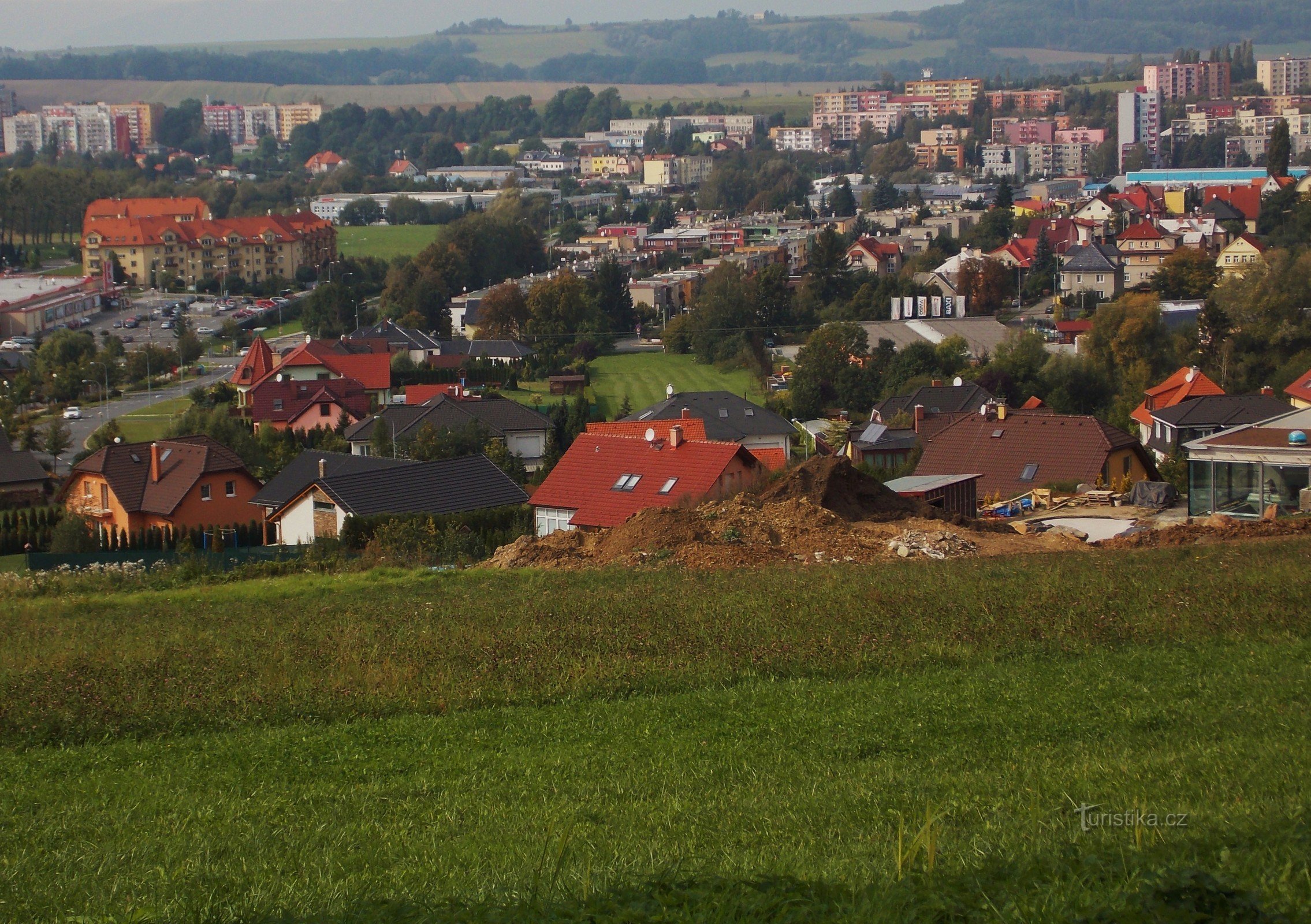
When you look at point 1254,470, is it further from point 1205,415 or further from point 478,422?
point 478,422

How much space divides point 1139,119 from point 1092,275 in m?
75.9

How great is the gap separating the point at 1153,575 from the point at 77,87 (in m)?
209

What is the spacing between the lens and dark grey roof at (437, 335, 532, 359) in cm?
4550

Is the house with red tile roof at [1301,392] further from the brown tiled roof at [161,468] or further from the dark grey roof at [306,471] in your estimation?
the brown tiled roof at [161,468]

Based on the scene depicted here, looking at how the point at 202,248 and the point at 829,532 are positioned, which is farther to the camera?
the point at 202,248

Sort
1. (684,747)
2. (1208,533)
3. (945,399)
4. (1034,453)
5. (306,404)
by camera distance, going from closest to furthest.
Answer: (684,747) → (1208,533) → (1034,453) → (945,399) → (306,404)

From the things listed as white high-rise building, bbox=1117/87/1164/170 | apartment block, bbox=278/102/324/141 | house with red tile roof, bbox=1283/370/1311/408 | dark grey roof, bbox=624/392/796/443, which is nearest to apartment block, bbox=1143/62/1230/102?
white high-rise building, bbox=1117/87/1164/170

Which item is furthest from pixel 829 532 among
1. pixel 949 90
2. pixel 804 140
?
pixel 949 90

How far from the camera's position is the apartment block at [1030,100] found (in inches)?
5615

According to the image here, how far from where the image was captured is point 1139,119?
123 metres

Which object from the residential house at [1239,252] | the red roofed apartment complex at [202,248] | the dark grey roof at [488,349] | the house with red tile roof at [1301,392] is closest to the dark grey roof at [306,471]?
the house with red tile roof at [1301,392]

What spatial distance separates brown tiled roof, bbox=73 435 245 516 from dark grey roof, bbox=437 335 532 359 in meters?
21.1

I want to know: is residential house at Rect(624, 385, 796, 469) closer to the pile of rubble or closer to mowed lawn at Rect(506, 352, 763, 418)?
mowed lawn at Rect(506, 352, 763, 418)
